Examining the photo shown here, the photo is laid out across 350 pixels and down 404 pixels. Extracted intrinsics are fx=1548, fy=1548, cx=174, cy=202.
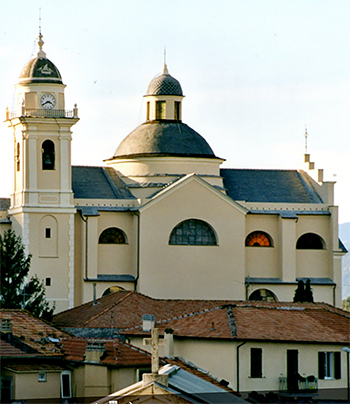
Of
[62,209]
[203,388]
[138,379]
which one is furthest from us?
[62,209]

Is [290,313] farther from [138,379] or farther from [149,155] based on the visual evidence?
[149,155]

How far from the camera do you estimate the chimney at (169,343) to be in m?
54.8

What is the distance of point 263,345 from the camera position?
57.2 meters

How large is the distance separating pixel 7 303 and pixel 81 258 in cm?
893

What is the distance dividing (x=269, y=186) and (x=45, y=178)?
1472cm

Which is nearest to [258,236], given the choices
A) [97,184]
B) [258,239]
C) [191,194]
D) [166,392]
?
[258,239]

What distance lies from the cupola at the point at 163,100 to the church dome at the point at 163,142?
0.64 meters

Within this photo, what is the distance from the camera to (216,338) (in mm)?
57031

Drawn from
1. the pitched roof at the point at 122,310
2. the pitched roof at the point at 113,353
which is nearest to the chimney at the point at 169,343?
the pitched roof at the point at 113,353

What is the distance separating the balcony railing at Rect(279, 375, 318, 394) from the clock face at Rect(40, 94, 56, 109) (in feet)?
99.0

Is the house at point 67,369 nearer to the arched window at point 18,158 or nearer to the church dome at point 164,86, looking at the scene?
the arched window at point 18,158

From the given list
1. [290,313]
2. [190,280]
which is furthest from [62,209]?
[290,313]

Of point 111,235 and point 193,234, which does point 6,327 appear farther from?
point 193,234

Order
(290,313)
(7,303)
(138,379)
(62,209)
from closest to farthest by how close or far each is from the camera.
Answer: (138,379), (290,313), (7,303), (62,209)
